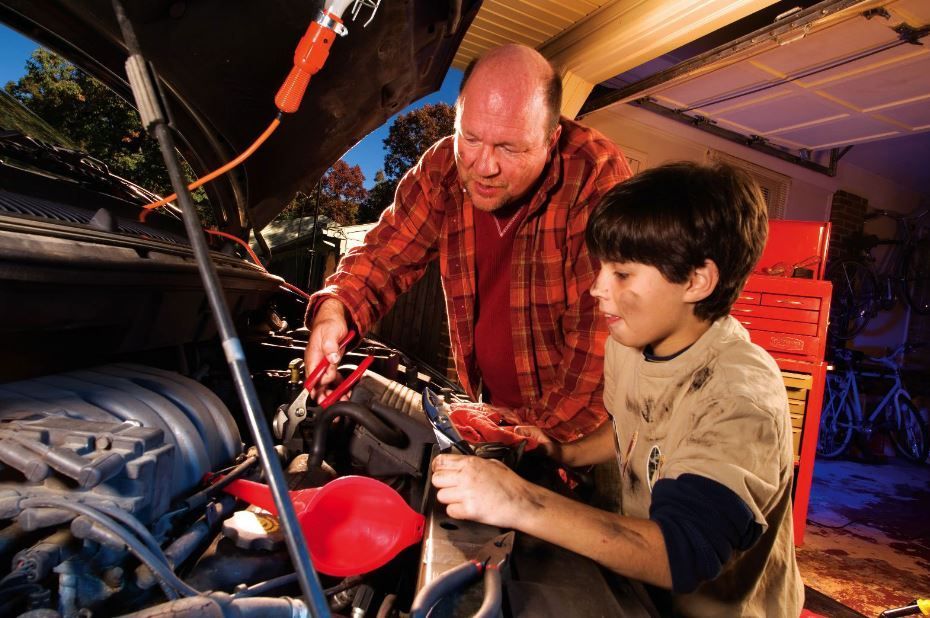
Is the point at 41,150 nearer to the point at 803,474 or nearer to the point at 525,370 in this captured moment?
the point at 525,370

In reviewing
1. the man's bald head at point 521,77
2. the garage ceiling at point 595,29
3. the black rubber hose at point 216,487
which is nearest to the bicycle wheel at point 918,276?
the garage ceiling at point 595,29

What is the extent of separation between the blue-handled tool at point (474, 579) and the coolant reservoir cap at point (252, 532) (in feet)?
1.04

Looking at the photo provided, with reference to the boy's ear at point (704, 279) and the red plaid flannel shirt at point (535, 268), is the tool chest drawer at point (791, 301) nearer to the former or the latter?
the red plaid flannel shirt at point (535, 268)

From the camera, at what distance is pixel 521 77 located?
146 centimetres

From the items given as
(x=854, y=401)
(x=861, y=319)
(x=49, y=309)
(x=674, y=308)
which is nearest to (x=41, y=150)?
(x=49, y=309)

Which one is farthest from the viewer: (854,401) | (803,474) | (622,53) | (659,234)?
(854,401)

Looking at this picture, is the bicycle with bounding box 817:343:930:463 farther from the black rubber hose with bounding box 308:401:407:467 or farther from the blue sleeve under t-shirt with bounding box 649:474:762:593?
the black rubber hose with bounding box 308:401:407:467

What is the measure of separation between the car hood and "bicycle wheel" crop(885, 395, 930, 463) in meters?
8.08

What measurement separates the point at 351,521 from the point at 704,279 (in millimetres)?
891

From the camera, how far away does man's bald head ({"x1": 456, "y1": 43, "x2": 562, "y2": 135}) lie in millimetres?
1458

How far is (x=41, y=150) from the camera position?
1.38 metres

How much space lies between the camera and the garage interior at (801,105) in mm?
3227

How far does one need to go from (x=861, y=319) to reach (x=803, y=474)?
19.2 feet

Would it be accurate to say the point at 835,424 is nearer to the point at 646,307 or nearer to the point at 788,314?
the point at 788,314
